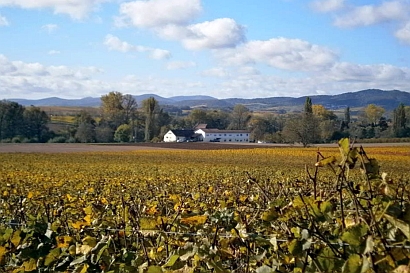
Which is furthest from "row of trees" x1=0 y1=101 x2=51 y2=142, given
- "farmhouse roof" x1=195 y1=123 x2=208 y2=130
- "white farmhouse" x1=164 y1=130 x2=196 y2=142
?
"farmhouse roof" x1=195 y1=123 x2=208 y2=130

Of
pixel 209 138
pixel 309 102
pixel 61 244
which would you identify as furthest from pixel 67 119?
pixel 61 244

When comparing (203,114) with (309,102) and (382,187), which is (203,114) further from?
(382,187)

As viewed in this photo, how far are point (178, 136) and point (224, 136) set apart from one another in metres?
11.3

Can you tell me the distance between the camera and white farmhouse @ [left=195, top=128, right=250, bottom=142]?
117000 mm

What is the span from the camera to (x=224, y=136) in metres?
119

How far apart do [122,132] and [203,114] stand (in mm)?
44002

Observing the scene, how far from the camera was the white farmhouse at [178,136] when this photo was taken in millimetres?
110375

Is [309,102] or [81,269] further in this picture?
[309,102]

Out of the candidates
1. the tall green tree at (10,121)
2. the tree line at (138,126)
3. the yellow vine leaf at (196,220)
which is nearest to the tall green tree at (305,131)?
the tree line at (138,126)

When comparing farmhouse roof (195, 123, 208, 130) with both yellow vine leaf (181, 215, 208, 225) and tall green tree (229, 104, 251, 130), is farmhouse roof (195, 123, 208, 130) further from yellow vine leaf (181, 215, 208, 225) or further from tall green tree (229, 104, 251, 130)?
yellow vine leaf (181, 215, 208, 225)

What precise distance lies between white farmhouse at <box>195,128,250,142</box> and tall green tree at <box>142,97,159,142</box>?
35.7 ft

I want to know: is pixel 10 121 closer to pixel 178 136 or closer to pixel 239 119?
pixel 178 136

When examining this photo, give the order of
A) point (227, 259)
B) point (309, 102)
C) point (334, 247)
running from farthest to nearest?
point (309, 102), point (227, 259), point (334, 247)

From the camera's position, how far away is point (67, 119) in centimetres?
13212
